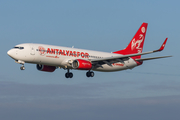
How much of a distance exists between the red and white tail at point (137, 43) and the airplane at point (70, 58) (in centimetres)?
151

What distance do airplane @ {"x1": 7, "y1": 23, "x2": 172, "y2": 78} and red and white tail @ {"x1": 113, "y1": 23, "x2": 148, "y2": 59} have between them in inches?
59.6

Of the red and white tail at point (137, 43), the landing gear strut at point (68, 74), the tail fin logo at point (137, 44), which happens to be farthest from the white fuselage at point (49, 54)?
the tail fin logo at point (137, 44)

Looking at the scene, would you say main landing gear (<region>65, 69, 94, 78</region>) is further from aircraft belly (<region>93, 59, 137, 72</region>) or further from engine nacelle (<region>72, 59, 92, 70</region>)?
engine nacelle (<region>72, 59, 92, 70</region>)

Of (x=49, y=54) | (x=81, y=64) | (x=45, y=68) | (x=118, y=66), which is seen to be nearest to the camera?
(x=49, y=54)

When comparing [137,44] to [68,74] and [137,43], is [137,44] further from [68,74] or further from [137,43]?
[68,74]

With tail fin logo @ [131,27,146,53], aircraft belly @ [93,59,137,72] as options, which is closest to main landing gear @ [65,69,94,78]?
aircraft belly @ [93,59,137,72]

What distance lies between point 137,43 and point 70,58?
62.1 ft

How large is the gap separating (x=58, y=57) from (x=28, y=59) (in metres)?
4.97

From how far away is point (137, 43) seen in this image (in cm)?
7388

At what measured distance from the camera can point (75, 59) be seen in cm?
6059

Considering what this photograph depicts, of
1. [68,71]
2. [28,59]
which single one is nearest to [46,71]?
[68,71]

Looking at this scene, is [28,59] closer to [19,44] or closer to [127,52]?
[19,44]

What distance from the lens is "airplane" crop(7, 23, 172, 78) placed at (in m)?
56.5

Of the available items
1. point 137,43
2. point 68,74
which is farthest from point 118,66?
point 68,74
